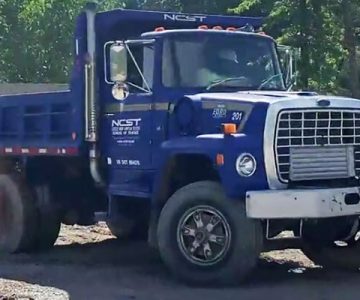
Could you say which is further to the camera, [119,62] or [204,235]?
[119,62]

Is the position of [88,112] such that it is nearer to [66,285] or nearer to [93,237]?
[66,285]

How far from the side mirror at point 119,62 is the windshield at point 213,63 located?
0.42m

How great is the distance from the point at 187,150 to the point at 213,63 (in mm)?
1307

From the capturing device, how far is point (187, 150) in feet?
30.5

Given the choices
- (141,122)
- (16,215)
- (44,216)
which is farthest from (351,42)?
(141,122)

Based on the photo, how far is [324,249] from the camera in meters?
10.5

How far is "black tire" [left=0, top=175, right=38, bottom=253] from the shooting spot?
11.9 metres

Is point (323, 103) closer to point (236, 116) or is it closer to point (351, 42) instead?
point (236, 116)

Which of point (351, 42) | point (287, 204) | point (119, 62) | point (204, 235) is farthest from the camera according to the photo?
point (351, 42)

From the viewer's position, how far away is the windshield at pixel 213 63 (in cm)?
1002

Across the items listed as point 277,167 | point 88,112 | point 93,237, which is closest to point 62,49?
point 93,237

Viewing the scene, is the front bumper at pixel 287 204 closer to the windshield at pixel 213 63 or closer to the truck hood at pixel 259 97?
the truck hood at pixel 259 97

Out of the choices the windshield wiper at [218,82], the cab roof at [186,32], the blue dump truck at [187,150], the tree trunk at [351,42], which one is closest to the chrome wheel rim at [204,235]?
the blue dump truck at [187,150]

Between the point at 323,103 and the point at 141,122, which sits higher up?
the point at 323,103
